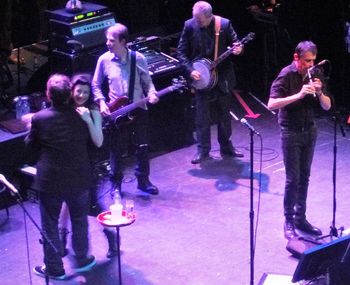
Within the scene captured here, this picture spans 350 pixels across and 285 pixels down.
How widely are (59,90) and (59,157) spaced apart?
545 mm

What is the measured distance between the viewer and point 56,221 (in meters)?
6.96

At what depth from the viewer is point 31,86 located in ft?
33.3

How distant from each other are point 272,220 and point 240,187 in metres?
0.88

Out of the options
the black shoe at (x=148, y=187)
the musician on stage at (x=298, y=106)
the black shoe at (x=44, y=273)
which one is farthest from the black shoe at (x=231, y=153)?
the black shoe at (x=44, y=273)

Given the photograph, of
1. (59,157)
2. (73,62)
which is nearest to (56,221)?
(59,157)

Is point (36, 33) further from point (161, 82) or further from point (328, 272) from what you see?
point (328, 272)

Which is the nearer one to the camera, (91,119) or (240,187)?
(91,119)

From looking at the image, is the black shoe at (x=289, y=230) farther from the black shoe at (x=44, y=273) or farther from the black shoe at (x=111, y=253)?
the black shoe at (x=44, y=273)

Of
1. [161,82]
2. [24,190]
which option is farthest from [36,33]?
[24,190]

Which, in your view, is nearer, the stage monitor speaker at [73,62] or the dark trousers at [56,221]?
the dark trousers at [56,221]

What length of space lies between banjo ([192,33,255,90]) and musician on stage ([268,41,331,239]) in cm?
190

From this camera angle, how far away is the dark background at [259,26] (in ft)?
35.0

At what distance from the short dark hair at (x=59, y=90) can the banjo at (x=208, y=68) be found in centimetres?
272

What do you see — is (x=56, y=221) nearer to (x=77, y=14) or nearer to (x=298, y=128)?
(x=298, y=128)
